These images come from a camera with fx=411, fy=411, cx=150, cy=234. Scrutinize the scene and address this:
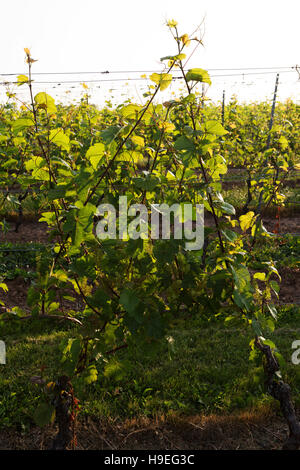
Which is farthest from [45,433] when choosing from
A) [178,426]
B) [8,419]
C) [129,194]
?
[129,194]

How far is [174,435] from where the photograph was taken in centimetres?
275

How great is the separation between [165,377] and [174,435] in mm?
575

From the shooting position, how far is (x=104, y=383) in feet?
10.5

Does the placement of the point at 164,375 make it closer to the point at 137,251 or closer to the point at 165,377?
the point at 165,377

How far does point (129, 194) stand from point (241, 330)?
96.4 inches

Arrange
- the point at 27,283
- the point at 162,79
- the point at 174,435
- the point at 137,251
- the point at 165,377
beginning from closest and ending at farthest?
the point at 162,79
the point at 137,251
the point at 174,435
the point at 165,377
the point at 27,283

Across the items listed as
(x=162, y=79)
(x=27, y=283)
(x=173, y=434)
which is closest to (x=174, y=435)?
(x=173, y=434)

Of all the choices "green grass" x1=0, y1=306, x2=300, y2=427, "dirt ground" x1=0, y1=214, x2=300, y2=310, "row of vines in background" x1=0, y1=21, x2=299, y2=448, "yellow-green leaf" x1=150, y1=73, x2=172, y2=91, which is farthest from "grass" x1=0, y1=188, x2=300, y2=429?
"yellow-green leaf" x1=150, y1=73, x2=172, y2=91

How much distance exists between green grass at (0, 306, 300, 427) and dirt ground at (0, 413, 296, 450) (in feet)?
0.34

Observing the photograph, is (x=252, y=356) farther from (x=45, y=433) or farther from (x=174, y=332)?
(x=174, y=332)

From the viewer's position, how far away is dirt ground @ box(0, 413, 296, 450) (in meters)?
2.67

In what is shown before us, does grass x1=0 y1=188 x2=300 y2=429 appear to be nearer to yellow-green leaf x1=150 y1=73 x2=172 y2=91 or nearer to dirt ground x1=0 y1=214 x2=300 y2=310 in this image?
dirt ground x1=0 y1=214 x2=300 y2=310

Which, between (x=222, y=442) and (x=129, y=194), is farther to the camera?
(x=222, y=442)

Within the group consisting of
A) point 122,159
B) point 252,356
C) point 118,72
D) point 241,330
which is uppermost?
point 118,72
